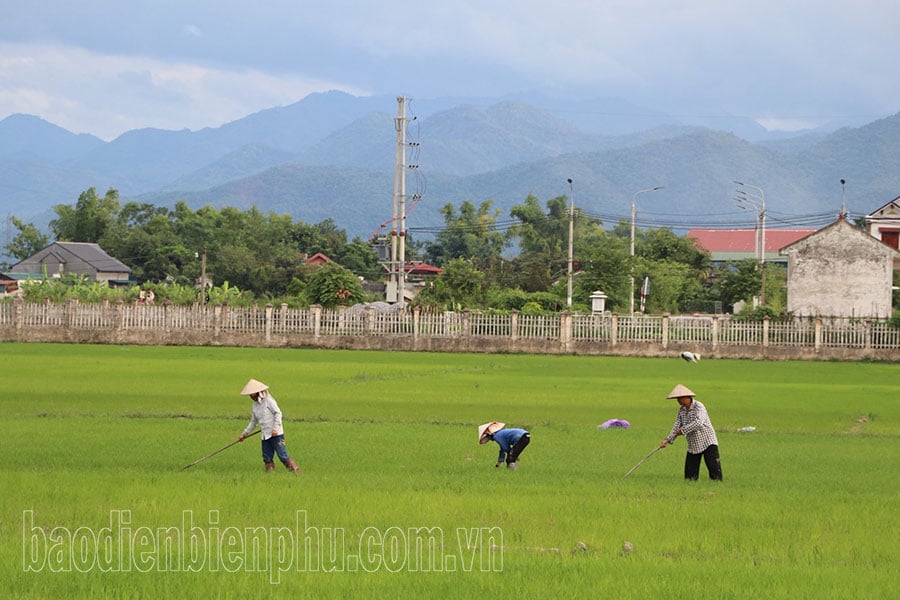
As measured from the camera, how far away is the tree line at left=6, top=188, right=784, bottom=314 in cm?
6788

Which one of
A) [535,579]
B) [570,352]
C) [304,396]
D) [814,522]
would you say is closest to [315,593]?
[535,579]

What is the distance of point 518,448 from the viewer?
53.9ft

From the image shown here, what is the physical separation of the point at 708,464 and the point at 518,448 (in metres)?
2.53

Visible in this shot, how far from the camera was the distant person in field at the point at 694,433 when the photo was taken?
51.9 ft

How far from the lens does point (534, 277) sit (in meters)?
101

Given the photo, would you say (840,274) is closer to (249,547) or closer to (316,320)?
(316,320)

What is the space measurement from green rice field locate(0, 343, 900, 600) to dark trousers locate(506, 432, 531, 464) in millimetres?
249

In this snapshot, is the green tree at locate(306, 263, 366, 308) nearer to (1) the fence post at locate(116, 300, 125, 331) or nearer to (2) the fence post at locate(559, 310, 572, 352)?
(1) the fence post at locate(116, 300, 125, 331)

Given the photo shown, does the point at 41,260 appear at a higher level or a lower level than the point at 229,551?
higher

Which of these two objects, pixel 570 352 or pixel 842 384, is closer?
pixel 842 384

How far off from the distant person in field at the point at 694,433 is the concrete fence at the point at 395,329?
35328mm

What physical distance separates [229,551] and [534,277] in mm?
90597

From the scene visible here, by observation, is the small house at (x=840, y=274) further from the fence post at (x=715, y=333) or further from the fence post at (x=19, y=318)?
the fence post at (x=19, y=318)

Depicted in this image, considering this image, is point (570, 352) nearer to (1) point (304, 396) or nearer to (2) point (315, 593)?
(1) point (304, 396)
